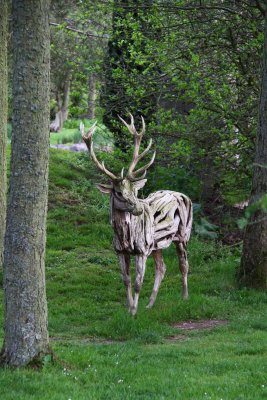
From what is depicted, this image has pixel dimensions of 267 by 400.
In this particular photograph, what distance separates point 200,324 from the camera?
1102 centimetres

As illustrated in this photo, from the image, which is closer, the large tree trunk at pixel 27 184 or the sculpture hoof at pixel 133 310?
the large tree trunk at pixel 27 184

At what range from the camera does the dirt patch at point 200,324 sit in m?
10.8

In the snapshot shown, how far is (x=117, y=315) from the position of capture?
10.7m

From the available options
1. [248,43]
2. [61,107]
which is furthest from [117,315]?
[61,107]

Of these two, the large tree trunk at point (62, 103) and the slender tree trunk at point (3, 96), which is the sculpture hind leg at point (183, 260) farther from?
the large tree trunk at point (62, 103)

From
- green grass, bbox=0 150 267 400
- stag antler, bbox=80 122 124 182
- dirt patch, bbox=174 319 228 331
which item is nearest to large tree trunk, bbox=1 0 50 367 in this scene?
green grass, bbox=0 150 267 400

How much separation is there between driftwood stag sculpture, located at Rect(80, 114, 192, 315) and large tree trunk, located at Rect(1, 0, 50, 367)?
9.76ft

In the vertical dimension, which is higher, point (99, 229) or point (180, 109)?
point (180, 109)

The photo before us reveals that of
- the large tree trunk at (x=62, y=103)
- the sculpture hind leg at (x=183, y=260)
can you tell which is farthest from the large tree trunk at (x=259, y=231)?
the large tree trunk at (x=62, y=103)

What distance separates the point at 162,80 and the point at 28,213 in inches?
344

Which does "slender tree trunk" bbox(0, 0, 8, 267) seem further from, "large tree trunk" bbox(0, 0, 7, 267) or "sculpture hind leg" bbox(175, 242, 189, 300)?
"sculpture hind leg" bbox(175, 242, 189, 300)

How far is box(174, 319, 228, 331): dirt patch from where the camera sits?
1077 centimetres

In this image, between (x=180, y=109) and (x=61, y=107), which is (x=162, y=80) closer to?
(x=180, y=109)

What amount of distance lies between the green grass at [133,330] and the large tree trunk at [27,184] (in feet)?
1.39
